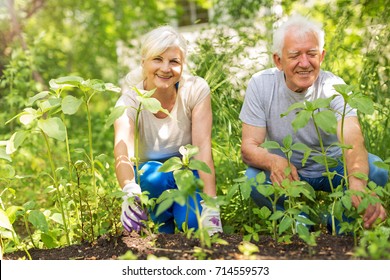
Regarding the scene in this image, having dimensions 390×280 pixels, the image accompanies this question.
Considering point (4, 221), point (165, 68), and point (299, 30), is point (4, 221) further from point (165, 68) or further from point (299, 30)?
point (299, 30)

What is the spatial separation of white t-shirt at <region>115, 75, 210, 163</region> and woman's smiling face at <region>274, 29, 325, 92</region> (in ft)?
1.30

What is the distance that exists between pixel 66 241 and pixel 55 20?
619cm

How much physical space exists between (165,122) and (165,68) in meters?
0.28

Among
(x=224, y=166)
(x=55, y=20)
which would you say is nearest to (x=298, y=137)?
(x=224, y=166)

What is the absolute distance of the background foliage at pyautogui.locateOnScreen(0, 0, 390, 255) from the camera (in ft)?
9.82

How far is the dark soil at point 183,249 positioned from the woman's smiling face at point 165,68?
71 centimetres

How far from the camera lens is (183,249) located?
6.64ft

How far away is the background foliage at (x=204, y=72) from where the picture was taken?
2.99 metres

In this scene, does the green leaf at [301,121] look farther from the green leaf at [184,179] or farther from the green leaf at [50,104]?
the green leaf at [50,104]

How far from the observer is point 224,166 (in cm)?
342

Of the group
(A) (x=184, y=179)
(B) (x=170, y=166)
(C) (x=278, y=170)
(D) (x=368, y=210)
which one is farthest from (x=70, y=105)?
(D) (x=368, y=210)

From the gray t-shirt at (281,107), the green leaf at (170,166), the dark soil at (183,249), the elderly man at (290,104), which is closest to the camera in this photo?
the dark soil at (183,249)

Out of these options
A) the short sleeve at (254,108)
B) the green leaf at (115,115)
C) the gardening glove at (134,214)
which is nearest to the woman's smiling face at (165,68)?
the short sleeve at (254,108)

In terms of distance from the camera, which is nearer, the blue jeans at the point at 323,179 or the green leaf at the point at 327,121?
the green leaf at the point at 327,121
